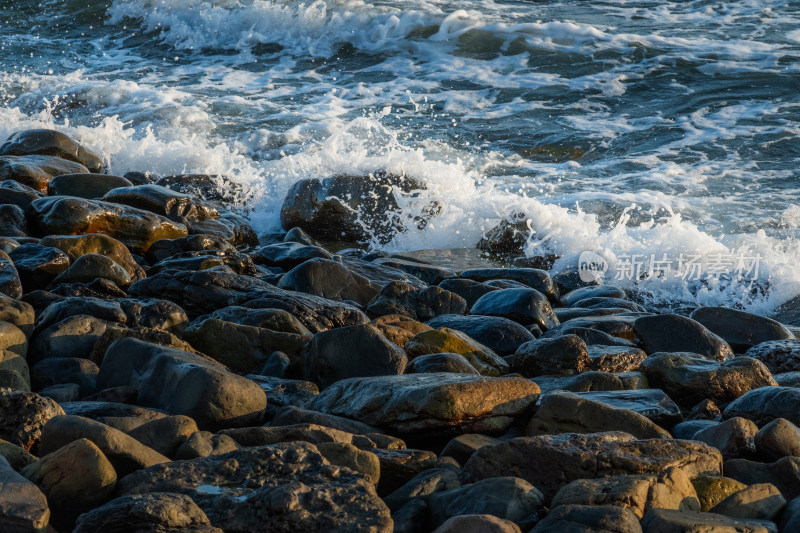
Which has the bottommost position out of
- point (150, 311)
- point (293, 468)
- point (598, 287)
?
point (598, 287)

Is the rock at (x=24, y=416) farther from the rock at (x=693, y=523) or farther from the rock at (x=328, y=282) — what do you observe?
the rock at (x=328, y=282)

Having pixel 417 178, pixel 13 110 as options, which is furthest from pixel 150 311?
pixel 13 110

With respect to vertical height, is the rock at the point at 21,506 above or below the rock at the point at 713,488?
above

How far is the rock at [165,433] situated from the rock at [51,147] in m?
5.95

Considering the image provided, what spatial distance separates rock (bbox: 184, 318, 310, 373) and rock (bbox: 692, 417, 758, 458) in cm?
174

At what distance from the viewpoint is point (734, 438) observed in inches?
109

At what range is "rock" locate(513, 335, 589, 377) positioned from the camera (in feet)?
12.3

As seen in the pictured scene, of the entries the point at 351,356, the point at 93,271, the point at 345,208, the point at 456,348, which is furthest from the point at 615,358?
the point at 345,208

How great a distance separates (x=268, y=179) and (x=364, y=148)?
3.76 ft

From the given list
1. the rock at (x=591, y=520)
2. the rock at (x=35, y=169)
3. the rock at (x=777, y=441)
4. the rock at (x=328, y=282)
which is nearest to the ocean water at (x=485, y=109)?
the rock at (x=35, y=169)

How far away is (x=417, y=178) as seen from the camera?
774 cm

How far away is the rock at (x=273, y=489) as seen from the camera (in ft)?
6.41

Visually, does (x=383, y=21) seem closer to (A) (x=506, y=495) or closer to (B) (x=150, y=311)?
(B) (x=150, y=311)

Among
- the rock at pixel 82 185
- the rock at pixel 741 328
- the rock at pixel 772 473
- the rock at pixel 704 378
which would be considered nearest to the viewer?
the rock at pixel 772 473
